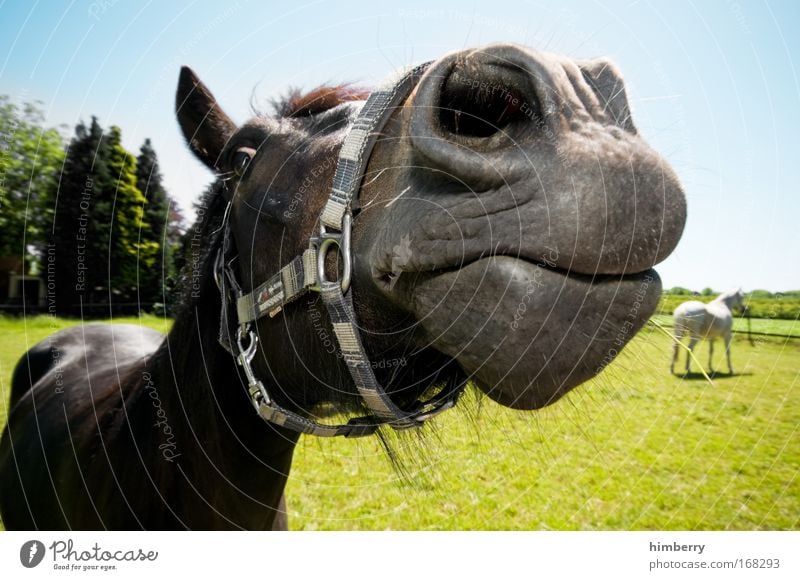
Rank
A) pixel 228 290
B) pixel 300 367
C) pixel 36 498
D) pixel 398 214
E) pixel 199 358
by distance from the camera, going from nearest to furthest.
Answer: pixel 398 214 < pixel 300 367 < pixel 228 290 < pixel 199 358 < pixel 36 498

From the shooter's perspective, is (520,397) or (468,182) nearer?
(468,182)

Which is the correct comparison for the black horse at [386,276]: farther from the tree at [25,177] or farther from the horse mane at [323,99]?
the tree at [25,177]

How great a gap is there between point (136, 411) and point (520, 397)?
185 cm

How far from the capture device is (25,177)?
2.83m

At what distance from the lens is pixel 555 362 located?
1.19m

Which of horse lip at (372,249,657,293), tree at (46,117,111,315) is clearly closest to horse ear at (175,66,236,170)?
tree at (46,117,111,315)

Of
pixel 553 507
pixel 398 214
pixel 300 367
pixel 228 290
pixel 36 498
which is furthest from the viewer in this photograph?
pixel 553 507

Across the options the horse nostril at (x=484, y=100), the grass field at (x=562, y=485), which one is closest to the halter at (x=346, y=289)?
the horse nostril at (x=484, y=100)

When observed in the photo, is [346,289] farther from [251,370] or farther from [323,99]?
[323,99]

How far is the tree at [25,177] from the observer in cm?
253

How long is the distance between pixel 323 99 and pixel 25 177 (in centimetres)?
200

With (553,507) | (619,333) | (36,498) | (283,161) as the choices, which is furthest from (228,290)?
(553,507)
